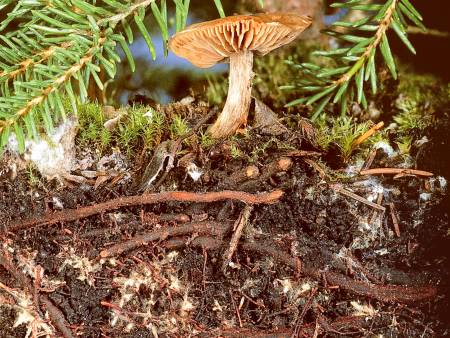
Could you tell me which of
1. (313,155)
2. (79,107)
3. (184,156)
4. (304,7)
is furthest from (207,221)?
(304,7)

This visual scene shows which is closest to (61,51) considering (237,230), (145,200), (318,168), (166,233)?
(145,200)

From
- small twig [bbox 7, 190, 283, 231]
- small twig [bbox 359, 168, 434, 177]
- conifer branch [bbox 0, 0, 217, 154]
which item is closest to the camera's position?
conifer branch [bbox 0, 0, 217, 154]

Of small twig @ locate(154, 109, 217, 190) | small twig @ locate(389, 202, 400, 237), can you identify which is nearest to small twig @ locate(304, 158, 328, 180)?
small twig @ locate(389, 202, 400, 237)

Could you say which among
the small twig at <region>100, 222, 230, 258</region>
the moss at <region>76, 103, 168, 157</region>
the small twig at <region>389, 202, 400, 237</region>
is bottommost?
the small twig at <region>389, 202, 400, 237</region>

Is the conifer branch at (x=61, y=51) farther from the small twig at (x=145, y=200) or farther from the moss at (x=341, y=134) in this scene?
the moss at (x=341, y=134)

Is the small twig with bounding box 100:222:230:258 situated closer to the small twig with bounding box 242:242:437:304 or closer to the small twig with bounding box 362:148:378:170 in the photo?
the small twig with bounding box 242:242:437:304

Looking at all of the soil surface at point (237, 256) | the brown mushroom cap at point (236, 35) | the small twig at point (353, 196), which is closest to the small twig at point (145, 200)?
the soil surface at point (237, 256)
